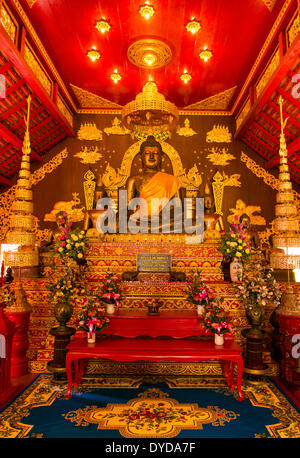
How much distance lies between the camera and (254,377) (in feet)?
11.8

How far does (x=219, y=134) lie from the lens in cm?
728

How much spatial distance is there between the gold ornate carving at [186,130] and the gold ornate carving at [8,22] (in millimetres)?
3978

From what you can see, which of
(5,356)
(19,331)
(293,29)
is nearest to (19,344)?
(19,331)

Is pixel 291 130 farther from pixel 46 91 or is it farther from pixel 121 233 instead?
pixel 46 91

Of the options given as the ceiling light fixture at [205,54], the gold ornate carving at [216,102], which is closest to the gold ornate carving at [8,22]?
the ceiling light fixture at [205,54]

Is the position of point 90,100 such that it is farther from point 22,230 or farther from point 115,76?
point 22,230

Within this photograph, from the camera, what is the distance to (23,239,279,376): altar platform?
386 cm

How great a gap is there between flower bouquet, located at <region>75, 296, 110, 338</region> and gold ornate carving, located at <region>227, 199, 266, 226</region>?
14.4ft

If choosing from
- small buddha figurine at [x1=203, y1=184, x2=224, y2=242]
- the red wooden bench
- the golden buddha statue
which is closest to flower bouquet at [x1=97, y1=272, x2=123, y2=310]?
the red wooden bench

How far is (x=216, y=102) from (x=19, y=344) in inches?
235

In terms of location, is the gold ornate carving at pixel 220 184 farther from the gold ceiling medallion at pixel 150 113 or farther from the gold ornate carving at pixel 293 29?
the gold ornate carving at pixel 293 29

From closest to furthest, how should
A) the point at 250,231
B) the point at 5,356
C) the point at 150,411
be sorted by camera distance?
1. the point at 150,411
2. the point at 5,356
3. the point at 250,231

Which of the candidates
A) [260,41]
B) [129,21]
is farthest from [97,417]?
[260,41]

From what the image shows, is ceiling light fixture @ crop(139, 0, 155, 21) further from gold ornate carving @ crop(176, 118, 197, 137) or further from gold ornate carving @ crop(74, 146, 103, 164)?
gold ornate carving @ crop(74, 146, 103, 164)
